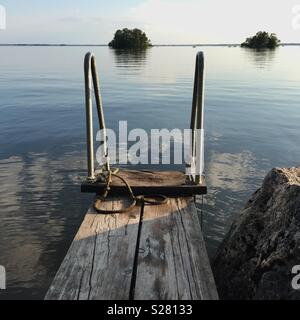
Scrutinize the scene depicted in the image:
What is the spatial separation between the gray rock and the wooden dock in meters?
0.45

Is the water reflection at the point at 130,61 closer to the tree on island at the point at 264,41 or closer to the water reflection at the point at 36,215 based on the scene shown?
the water reflection at the point at 36,215

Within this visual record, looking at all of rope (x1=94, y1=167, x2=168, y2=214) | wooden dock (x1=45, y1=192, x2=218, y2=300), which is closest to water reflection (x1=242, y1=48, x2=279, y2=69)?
rope (x1=94, y1=167, x2=168, y2=214)

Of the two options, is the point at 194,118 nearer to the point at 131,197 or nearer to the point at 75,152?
the point at 131,197

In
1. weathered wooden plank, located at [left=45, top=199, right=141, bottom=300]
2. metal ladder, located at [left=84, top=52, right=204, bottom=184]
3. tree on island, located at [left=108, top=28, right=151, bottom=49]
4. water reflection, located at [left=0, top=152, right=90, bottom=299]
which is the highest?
tree on island, located at [left=108, top=28, right=151, bottom=49]

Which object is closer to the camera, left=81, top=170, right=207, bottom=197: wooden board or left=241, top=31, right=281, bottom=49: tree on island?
left=81, top=170, right=207, bottom=197: wooden board

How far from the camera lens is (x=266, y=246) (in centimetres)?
394

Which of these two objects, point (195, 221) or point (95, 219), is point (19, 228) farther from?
point (195, 221)

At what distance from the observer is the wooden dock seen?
11.6 feet

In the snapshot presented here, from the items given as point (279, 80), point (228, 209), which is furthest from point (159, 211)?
point (279, 80)

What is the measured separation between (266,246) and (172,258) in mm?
933

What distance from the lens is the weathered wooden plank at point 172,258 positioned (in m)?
3.54

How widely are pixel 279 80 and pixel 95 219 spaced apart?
28350 millimetres

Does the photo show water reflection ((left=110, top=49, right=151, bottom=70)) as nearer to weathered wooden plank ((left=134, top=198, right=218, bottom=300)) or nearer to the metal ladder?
the metal ladder
